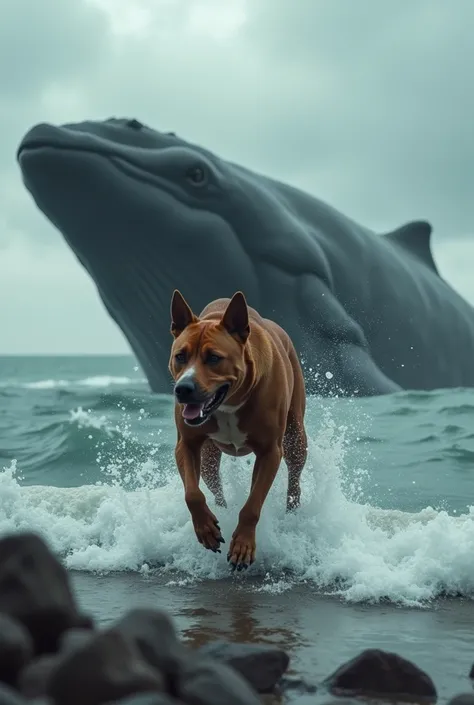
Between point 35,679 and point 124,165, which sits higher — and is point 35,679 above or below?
below

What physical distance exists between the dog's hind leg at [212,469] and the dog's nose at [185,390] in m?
1.53

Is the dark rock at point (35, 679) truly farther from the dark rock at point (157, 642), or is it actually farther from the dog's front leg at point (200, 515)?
the dog's front leg at point (200, 515)

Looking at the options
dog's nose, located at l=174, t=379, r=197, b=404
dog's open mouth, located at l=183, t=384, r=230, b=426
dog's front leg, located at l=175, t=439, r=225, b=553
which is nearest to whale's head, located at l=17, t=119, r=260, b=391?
dog's front leg, located at l=175, t=439, r=225, b=553

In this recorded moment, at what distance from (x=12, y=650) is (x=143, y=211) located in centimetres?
1318

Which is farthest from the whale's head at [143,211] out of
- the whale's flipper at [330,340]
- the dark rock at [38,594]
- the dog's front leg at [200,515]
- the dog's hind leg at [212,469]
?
the dark rock at [38,594]

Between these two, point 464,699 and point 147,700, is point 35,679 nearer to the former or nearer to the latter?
point 147,700

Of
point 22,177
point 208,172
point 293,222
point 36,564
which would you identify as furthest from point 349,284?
point 36,564

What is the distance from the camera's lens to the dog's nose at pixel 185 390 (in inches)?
233

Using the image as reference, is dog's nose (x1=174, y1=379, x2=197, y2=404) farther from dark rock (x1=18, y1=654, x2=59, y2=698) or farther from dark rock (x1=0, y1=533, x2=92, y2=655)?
dark rock (x1=18, y1=654, x2=59, y2=698)

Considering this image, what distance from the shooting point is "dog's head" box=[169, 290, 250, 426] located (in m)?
5.98

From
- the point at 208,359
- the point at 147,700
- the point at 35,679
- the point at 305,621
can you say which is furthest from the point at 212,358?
the point at 147,700

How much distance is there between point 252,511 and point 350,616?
98cm

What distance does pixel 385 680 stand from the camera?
420 cm

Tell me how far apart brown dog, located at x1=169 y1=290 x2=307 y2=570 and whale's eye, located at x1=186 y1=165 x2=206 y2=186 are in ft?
29.8
